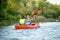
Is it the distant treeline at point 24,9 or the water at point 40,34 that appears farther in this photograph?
the distant treeline at point 24,9

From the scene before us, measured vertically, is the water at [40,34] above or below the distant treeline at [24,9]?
below

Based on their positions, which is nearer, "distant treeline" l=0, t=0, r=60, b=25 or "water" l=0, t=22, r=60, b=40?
"water" l=0, t=22, r=60, b=40

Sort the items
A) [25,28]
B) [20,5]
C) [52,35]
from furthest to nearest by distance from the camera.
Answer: [25,28] → [20,5] → [52,35]

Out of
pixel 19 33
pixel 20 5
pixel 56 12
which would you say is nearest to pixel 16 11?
pixel 20 5

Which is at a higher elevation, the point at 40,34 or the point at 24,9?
the point at 24,9

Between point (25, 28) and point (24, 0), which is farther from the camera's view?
point (25, 28)

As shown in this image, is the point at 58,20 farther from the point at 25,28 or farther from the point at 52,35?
the point at 25,28

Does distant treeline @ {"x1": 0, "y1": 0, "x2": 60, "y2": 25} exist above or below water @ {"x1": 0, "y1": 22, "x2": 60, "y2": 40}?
above

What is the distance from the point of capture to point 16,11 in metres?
4.88

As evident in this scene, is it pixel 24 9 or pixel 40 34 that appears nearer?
pixel 40 34

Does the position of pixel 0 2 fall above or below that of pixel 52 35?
above

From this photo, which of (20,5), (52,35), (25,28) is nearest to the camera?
Result: (52,35)

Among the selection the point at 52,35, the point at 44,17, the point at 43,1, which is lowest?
the point at 52,35

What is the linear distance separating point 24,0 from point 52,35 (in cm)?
90
